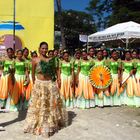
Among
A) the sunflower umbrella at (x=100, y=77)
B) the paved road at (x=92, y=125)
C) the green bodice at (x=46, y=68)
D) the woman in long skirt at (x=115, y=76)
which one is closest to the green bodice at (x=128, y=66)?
the woman in long skirt at (x=115, y=76)

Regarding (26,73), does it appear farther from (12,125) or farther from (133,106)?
(133,106)

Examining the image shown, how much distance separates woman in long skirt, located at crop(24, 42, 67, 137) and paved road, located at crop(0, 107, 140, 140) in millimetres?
248

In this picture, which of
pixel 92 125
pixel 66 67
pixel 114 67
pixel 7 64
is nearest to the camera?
pixel 92 125

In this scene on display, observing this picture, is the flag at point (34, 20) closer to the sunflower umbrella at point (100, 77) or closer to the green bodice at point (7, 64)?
the sunflower umbrella at point (100, 77)

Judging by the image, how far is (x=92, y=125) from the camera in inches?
383

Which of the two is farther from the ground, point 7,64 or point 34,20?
point 34,20

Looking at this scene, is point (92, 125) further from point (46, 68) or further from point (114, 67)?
point (114, 67)

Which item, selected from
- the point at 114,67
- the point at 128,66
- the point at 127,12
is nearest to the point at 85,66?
the point at 114,67

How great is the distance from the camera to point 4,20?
14.5 m

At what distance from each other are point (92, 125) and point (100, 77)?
304cm

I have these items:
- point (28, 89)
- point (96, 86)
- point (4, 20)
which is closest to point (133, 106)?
point (96, 86)

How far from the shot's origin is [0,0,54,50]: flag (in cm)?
1475

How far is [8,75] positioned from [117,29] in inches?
305

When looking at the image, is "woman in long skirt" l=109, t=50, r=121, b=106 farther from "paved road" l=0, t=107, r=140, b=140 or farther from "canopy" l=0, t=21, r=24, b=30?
"canopy" l=0, t=21, r=24, b=30
